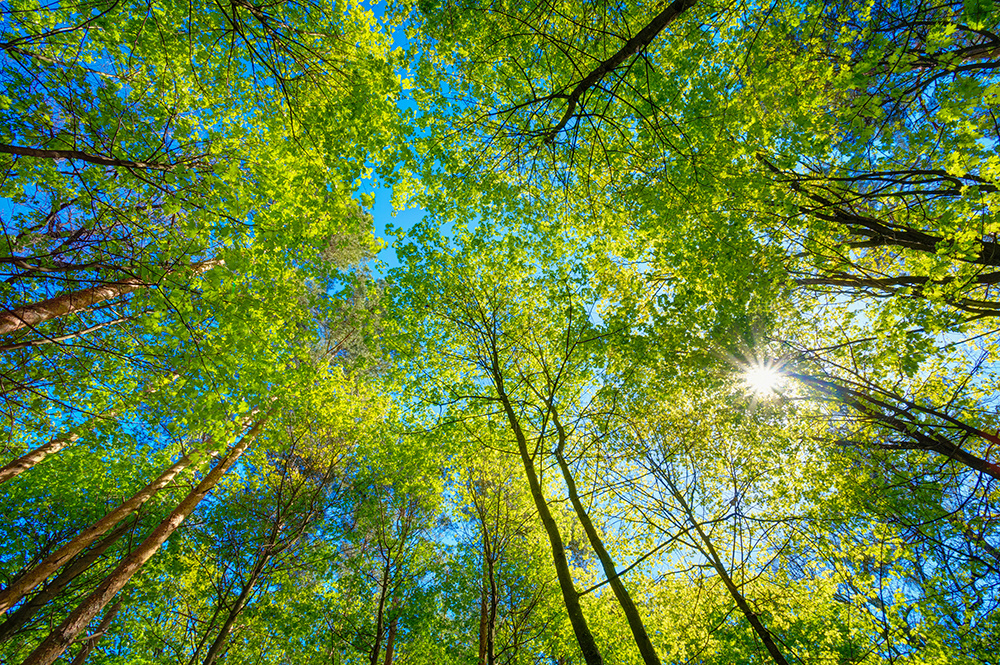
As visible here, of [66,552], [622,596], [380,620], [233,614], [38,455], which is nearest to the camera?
[622,596]

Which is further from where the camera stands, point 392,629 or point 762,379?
point 392,629

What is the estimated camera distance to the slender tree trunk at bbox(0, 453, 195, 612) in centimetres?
636

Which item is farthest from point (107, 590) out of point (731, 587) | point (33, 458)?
point (731, 587)

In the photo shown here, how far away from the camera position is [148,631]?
9594mm

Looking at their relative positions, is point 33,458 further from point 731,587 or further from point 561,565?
point 731,587

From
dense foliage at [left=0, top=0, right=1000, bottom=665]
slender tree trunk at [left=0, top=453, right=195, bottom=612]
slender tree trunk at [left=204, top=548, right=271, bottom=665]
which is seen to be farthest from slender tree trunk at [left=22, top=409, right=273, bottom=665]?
slender tree trunk at [left=204, top=548, right=271, bottom=665]

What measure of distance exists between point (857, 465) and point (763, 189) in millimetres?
6299

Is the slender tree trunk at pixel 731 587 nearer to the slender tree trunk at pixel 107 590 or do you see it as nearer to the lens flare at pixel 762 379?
the lens flare at pixel 762 379

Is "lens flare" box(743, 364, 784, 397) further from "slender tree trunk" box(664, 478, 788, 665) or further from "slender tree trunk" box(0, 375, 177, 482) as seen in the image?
"slender tree trunk" box(0, 375, 177, 482)

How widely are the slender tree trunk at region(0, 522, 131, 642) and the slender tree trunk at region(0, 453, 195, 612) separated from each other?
408mm

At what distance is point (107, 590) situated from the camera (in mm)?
6797

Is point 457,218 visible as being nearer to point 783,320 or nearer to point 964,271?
point 783,320

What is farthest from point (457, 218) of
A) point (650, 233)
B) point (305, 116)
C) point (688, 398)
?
point (688, 398)

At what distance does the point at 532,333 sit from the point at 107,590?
9715 mm
